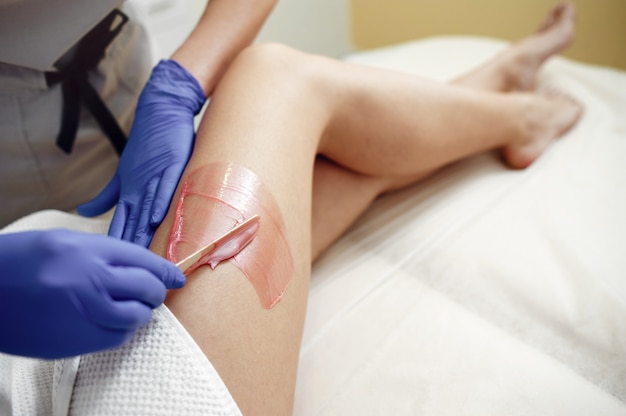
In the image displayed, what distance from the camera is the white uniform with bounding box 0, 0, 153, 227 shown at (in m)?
0.81

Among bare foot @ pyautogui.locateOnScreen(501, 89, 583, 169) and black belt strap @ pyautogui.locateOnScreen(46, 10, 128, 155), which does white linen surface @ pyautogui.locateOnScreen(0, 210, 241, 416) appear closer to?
black belt strap @ pyautogui.locateOnScreen(46, 10, 128, 155)

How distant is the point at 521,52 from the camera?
1.30 m

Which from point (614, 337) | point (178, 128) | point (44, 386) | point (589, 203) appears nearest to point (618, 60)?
point (589, 203)

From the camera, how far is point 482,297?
79cm

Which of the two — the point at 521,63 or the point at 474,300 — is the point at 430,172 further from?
the point at 521,63

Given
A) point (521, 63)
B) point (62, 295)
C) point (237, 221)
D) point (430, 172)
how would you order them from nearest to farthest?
point (62, 295) < point (237, 221) < point (430, 172) < point (521, 63)

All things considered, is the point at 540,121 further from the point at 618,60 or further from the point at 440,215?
the point at 618,60

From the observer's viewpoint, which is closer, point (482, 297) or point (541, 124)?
point (482, 297)

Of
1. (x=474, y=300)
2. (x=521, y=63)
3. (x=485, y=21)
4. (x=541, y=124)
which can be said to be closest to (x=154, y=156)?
(x=474, y=300)

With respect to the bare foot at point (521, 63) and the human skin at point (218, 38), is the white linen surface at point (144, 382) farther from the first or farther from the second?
the bare foot at point (521, 63)

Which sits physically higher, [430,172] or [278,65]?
[278,65]

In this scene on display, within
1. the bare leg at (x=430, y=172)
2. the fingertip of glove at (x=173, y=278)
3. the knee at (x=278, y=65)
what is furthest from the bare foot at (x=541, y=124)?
the fingertip of glove at (x=173, y=278)

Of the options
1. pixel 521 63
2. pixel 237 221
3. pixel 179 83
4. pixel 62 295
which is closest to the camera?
pixel 62 295

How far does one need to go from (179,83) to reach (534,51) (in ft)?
3.28
